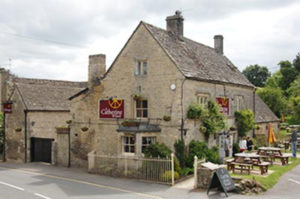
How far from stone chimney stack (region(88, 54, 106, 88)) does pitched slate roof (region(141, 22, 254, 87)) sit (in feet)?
16.2

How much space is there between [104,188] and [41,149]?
14.3m

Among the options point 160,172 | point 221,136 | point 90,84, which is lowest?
point 160,172

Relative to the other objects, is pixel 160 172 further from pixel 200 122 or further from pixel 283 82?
pixel 283 82

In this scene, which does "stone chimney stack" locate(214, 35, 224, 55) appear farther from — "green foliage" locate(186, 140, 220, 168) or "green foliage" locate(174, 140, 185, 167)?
"green foliage" locate(174, 140, 185, 167)

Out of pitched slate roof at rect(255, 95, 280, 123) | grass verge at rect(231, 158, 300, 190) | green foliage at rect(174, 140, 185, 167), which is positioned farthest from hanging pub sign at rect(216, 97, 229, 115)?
pitched slate roof at rect(255, 95, 280, 123)

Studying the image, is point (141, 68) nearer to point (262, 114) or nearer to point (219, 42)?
point (219, 42)

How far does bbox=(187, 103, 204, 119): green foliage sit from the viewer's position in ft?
61.9

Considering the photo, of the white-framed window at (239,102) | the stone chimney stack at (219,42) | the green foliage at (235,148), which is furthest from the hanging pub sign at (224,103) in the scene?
the stone chimney stack at (219,42)

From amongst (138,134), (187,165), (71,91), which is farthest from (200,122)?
(71,91)

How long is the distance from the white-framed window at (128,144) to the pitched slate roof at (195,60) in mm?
5375

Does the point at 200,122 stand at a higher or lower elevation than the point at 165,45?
lower

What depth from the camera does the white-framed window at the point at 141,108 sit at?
2041cm

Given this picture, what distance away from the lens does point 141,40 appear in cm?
2047

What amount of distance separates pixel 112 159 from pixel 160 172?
4.22 metres
